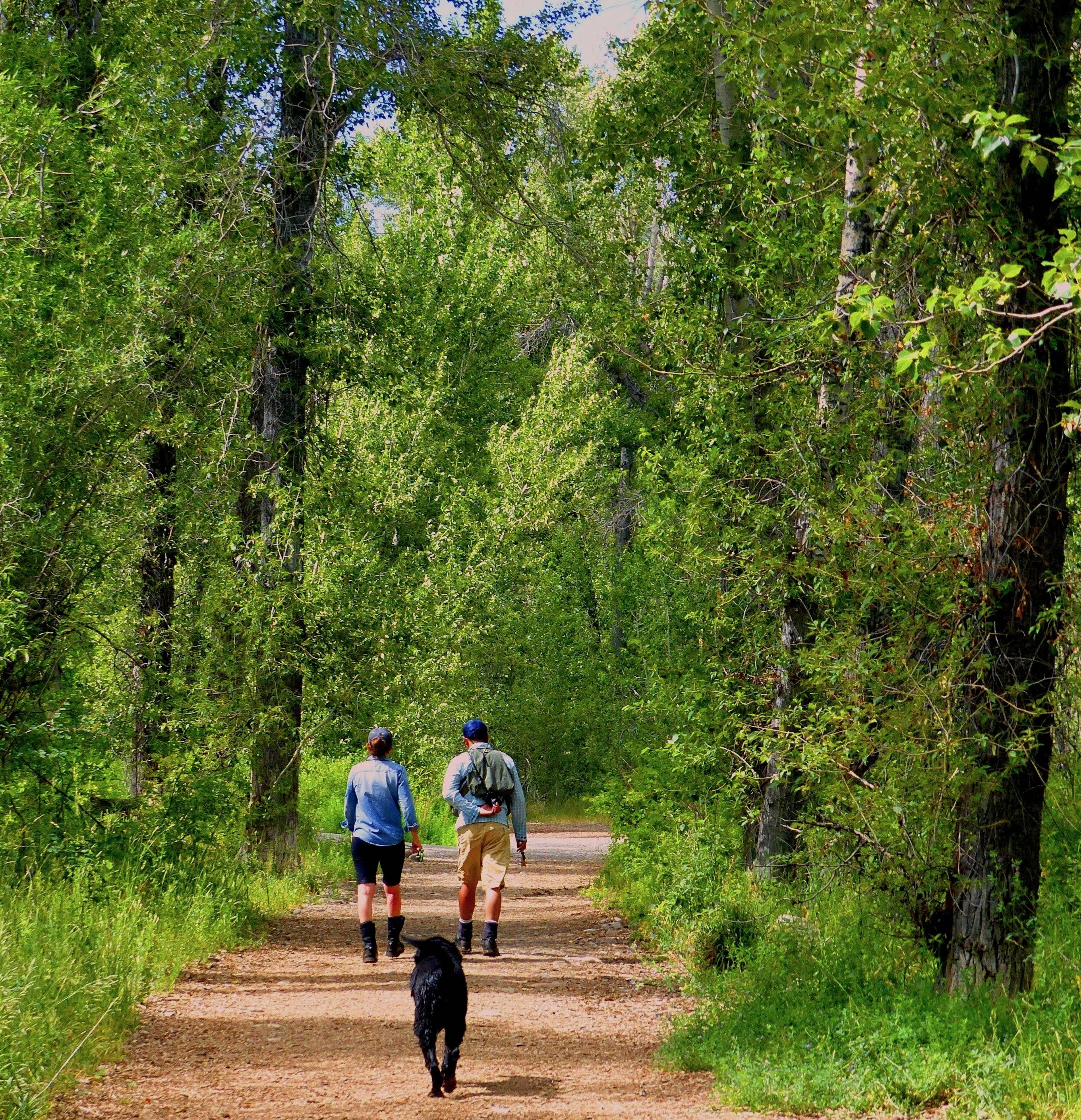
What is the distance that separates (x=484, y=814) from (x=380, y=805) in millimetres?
927

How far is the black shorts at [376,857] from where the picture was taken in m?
11.3

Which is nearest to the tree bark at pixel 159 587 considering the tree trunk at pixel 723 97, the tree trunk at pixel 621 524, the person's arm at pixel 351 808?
the person's arm at pixel 351 808

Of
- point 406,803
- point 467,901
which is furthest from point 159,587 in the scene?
point 467,901

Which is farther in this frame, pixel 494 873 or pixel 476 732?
pixel 494 873

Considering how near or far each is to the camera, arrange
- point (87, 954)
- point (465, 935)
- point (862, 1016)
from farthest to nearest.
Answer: point (465, 935) < point (87, 954) < point (862, 1016)

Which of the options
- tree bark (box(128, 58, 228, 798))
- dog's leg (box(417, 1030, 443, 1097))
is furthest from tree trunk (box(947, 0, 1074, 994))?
tree bark (box(128, 58, 228, 798))

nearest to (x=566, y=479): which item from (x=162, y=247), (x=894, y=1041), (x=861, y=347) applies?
(x=162, y=247)

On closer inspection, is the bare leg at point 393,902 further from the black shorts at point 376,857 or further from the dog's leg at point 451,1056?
the dog's leg at point 451,1056

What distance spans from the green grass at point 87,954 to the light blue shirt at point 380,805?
1.47m

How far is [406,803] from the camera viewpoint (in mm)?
11258

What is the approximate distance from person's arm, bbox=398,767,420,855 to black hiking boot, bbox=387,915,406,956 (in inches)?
24.9

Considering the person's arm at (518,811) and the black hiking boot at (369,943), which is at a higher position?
the person's arm at (518,811)

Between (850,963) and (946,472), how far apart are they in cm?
302

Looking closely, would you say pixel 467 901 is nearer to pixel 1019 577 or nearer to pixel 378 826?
pixel 378 826
